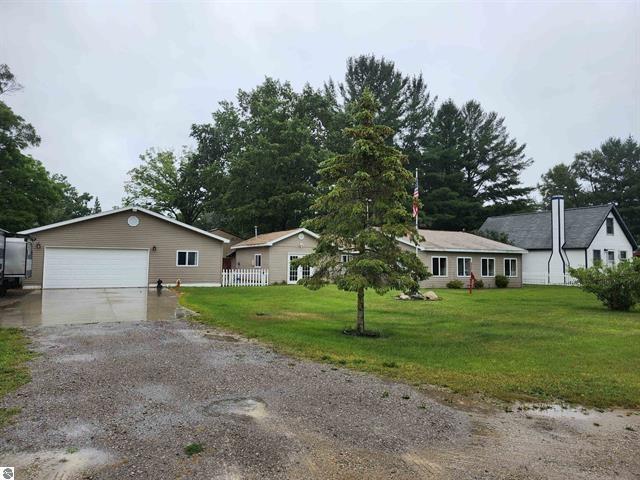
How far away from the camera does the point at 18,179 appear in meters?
29.0

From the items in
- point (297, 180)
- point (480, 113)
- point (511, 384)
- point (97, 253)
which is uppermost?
point (480, 113)

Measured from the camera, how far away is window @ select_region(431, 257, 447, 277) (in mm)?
28188

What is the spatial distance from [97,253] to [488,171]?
136ft

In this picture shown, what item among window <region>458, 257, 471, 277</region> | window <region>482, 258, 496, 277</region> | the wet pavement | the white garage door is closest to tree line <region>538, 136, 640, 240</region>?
window <region>482, 258, 496, 277</region>

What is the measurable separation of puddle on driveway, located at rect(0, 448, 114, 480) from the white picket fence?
22.1 m

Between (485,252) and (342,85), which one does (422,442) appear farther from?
(342,85)

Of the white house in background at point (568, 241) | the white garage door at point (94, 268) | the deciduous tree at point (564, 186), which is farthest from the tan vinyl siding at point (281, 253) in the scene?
the deciduous tree at point (564, 186)

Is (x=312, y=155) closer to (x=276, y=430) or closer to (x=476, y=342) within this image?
(x=476, y=342)

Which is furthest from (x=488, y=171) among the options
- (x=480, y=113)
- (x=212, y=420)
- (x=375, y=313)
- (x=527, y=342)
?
(x=212, y=420)

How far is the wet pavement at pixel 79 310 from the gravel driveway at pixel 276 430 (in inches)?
202

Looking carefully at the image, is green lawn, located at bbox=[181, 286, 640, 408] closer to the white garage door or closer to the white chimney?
the white garage door

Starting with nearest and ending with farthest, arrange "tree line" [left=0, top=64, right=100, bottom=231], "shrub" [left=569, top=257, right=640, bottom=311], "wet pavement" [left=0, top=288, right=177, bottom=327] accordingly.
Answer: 1. "wet pavement" [left=0, top=288, right=177, bottom=327]
2. "shrub" [left=569, top=257, right=640, bottom=311]
3. "tree line" [left=0, top=64, right=100, bottom=231]

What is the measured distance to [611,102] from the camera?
87.9 feet

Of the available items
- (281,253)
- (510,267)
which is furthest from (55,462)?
(510,267)
